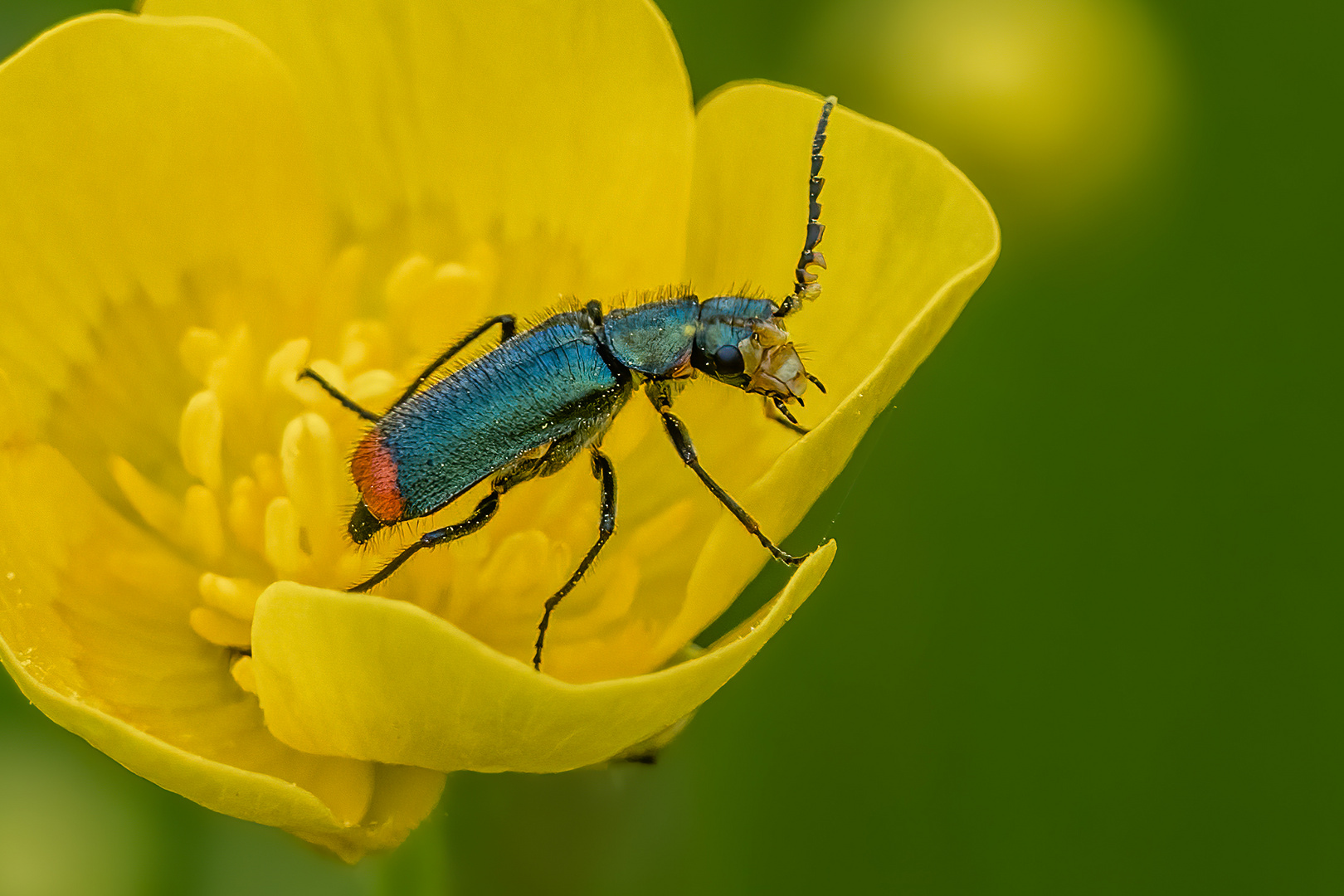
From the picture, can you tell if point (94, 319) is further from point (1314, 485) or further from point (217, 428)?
point (1314, 485)

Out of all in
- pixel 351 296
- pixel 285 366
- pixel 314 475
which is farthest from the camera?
pixel 351 296

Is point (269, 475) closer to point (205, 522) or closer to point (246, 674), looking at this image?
point (205, 522)

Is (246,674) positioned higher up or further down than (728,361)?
further down

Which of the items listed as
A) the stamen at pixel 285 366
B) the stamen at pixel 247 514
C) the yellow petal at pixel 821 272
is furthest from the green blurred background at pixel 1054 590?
Answer: the stamen at pixel 285 366

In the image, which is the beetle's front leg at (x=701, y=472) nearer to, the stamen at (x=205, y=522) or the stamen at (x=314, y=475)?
the stamen at (x=314, y=475)

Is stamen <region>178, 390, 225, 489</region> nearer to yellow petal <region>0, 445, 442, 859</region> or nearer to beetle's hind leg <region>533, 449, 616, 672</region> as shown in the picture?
yellow petal <region>0, 445, 442, 859</region>

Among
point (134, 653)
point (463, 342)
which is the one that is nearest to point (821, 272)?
point (463, 342)

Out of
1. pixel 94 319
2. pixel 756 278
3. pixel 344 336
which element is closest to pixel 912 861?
pixel 756 278

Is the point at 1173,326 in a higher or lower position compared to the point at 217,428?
lower
